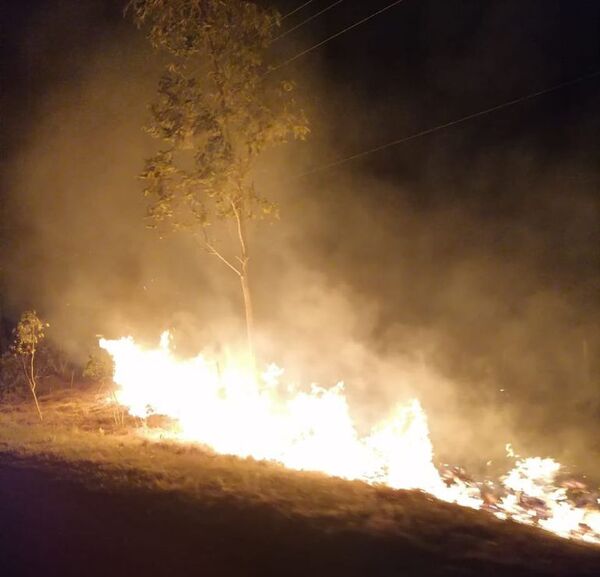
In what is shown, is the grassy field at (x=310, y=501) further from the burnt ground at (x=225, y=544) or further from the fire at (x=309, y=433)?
the fire at (x=309, y=433)

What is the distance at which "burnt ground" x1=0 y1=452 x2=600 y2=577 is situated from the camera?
17.6 feet

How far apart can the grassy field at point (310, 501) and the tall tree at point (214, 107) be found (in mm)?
4355

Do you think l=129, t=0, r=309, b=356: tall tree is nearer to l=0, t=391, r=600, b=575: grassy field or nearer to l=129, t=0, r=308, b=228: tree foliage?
l=129, t=0, r=308, b=228: tree foliage

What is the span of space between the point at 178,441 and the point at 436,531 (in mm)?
5494

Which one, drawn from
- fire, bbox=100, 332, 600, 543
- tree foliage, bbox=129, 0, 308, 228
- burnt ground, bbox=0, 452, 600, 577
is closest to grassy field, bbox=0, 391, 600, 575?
burnt ground, bbox=0, 452, 600, 577

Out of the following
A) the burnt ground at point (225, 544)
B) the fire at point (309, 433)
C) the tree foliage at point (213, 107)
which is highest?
the tree foliage at point (213, 107)

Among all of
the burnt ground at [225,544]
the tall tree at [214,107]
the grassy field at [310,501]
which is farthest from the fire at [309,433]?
the tall tree at [214,107]

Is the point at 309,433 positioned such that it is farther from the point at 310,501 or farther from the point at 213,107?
the point at 213,107

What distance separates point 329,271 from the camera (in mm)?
16141

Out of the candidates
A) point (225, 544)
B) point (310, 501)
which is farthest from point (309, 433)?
point (225, 544)

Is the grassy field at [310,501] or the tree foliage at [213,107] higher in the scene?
the tree foliage at [213,107]

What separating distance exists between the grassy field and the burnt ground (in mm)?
24

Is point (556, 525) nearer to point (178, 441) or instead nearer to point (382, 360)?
point (178, 441)

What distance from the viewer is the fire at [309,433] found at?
8992 mm
